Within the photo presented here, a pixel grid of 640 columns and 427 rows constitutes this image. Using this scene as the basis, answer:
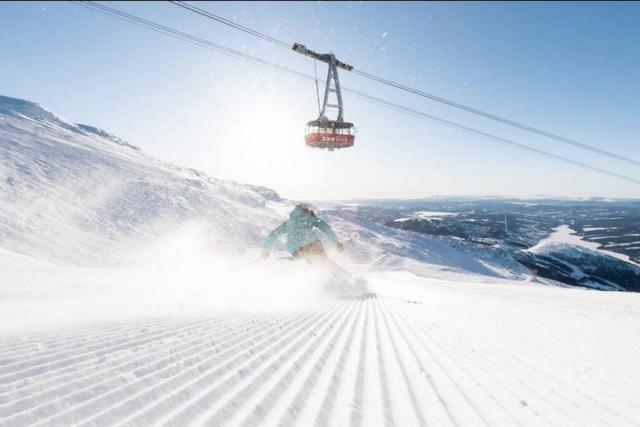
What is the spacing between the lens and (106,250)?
27078 millimetres

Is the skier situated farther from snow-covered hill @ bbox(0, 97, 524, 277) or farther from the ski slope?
snow-covered hill @ bbox(0, 97, 524, 277)

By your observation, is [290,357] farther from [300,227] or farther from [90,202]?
[90,202]

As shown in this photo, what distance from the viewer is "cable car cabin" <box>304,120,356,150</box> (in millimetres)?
20422

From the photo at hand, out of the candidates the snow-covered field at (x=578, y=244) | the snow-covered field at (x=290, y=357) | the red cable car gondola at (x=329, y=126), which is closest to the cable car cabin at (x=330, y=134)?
the red cable car gondola at (x=329, y=126)

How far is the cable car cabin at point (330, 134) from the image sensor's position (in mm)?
20422

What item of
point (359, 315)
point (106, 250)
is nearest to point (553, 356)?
point (359, 315)

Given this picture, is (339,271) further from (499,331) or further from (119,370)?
(119,370)

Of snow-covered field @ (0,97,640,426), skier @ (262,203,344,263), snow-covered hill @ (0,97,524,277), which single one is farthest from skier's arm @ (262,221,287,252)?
snow-covered hill @ (0,97,524,277)

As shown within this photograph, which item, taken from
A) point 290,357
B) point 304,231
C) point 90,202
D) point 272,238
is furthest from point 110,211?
point 290,357

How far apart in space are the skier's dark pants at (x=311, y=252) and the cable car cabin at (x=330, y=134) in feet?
19.3

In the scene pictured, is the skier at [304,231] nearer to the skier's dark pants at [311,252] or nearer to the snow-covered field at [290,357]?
the skier's dark pants at [311,252]

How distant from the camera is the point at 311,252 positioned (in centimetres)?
1931

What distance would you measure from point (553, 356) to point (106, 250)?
29.1m

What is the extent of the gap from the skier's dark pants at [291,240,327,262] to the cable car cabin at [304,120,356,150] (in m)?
5.89
